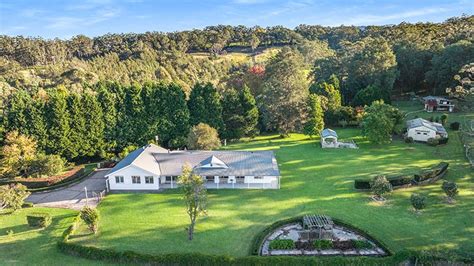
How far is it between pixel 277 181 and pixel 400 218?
11792 mm

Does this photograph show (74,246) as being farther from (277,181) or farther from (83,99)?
(83,99)

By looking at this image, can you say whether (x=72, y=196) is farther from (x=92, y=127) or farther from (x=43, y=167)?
(x=92, y=127)

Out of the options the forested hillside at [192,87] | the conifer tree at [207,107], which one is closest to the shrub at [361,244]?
the forested hillside at [192,87]

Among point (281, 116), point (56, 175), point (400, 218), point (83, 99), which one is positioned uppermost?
point (83, 99)

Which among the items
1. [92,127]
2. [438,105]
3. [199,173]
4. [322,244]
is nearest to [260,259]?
[322,244]

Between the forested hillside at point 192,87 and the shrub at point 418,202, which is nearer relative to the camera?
the shrub at point 418,202

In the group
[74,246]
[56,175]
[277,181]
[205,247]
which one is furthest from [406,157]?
[56,175]

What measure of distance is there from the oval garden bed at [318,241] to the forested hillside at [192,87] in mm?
25613

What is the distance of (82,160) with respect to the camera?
4716cm

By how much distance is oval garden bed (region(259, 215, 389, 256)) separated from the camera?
2469cm

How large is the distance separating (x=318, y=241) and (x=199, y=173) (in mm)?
14372

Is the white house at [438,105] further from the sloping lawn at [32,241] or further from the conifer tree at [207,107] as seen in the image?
the sloping lawn at [32,241]

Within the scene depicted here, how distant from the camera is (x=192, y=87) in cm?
7088

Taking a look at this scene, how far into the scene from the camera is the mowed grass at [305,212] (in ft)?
83.6
